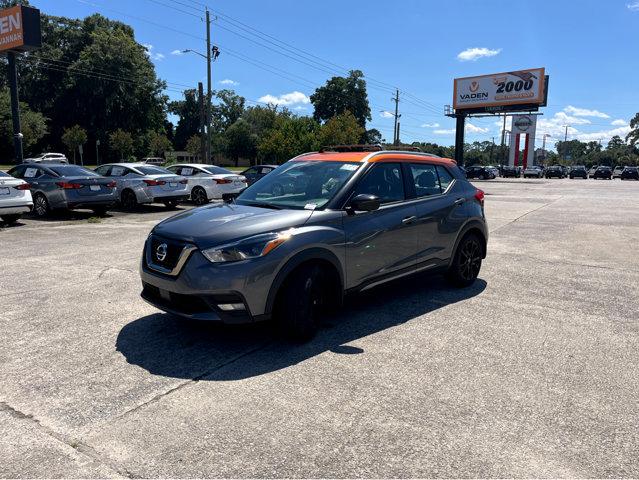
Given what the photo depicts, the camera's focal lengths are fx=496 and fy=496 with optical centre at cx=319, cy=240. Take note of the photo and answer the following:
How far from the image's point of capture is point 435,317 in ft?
17.2

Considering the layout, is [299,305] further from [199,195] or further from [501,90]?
[501,90]

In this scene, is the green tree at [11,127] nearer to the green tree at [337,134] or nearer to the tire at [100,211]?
the green tree at [337,134]

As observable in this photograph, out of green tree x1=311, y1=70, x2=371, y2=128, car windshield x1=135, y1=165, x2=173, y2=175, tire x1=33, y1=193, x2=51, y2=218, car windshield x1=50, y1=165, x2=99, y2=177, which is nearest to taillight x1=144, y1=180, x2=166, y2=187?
car windshield x1=135, y1=165, x2=173, y2=175

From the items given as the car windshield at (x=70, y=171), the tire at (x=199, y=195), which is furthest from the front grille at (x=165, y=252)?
the tire at (x=199, y=195)

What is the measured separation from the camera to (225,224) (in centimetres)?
426

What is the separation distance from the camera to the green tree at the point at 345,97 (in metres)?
98.7

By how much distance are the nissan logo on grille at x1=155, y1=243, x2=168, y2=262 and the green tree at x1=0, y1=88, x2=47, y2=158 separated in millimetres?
55051

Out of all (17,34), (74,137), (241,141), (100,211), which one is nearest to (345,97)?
(241,141)

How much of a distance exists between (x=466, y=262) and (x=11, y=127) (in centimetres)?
5808

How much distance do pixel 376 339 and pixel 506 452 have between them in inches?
71.8

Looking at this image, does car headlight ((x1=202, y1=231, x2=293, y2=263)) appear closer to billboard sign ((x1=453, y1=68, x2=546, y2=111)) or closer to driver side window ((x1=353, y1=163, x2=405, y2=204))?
driver side window ((x1=353, y1=163, x2=405, y2=204))

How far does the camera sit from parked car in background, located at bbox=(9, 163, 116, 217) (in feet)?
42.4

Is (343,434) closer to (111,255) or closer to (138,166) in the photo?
(111,255)

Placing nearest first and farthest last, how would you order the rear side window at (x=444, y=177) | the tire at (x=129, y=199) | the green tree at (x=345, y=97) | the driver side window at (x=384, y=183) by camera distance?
the driver side window at (x=384, y=183) → the rear side window at (x=444, y=177) → the tire at (x=129, y=199) → the green tree at (x=345, y=97)
